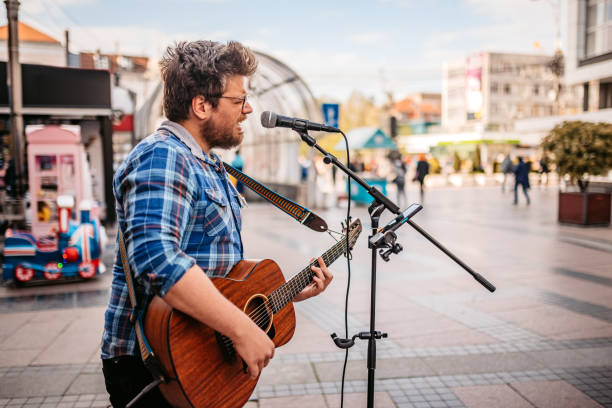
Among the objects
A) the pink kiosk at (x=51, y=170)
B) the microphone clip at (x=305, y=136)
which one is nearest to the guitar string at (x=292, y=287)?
the microphone clip at (x=305, y=136)

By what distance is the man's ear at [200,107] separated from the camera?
1657 millimetres

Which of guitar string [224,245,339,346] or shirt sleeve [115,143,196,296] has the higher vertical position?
shirt sleeve [115,143,196,296]

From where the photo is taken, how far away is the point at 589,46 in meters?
27.9

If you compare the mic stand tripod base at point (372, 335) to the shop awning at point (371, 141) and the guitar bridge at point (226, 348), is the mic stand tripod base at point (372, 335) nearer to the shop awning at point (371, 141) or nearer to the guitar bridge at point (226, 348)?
the guitar bridge at point (226, 348)

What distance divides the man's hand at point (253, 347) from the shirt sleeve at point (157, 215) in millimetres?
258

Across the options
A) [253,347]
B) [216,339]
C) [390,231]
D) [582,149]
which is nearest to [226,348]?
[216,339]

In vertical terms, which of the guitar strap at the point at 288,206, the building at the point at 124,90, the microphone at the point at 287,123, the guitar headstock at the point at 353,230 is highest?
the building at the point at 124,90

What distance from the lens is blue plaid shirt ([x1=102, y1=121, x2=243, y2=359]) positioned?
1.39m

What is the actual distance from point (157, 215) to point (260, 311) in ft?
2.11

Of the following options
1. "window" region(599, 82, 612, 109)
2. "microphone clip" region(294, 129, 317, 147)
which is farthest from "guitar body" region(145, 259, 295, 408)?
"window" region(599, 82, 612, 109)

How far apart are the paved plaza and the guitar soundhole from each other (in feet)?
5.43

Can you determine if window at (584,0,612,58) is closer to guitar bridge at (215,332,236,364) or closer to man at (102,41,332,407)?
man at (102,41,332,407)

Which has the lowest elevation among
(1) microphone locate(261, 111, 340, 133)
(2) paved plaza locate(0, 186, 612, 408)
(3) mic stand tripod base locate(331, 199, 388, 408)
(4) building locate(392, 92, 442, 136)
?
(2) paved plaza locate(0, 186, 612, 408)

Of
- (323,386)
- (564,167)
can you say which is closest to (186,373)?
(323,386)
